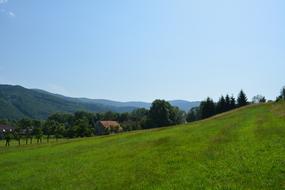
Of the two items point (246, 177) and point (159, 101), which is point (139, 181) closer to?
point (246, 177)

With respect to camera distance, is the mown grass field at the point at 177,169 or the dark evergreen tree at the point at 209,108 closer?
the mown grass field at the point at 177,169

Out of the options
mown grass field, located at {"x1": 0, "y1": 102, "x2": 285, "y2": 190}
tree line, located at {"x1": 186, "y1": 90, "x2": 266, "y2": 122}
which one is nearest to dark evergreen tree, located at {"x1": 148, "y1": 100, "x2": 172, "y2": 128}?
tree line, located at {"x1": 186, "y1": 90, "x2": 266, "y2": 122}

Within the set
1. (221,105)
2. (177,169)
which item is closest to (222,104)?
(221,105)

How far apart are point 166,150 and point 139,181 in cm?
1346

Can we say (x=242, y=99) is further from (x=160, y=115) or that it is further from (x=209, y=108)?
(x=160, y=115)

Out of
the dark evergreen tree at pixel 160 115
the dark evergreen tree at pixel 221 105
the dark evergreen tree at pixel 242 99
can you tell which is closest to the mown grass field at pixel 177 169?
the dark evergreen tree at pixel 221 105

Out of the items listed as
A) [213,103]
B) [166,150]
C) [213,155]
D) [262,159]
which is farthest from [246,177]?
[213,103]

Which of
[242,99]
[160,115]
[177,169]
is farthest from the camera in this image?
[160,115]

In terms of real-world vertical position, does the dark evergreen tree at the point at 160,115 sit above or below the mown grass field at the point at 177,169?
above

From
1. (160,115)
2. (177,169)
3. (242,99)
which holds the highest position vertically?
(242,99)

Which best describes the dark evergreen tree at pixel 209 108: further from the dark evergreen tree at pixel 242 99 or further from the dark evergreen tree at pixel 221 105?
the dark evergreen tree at pixel 242 99

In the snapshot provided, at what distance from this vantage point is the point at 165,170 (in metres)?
26.9

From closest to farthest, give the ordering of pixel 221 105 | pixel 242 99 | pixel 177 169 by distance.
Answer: pixel 177 169 → pixel 221 105 → pixel 242 99

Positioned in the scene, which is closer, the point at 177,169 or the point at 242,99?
the point at 177,169
